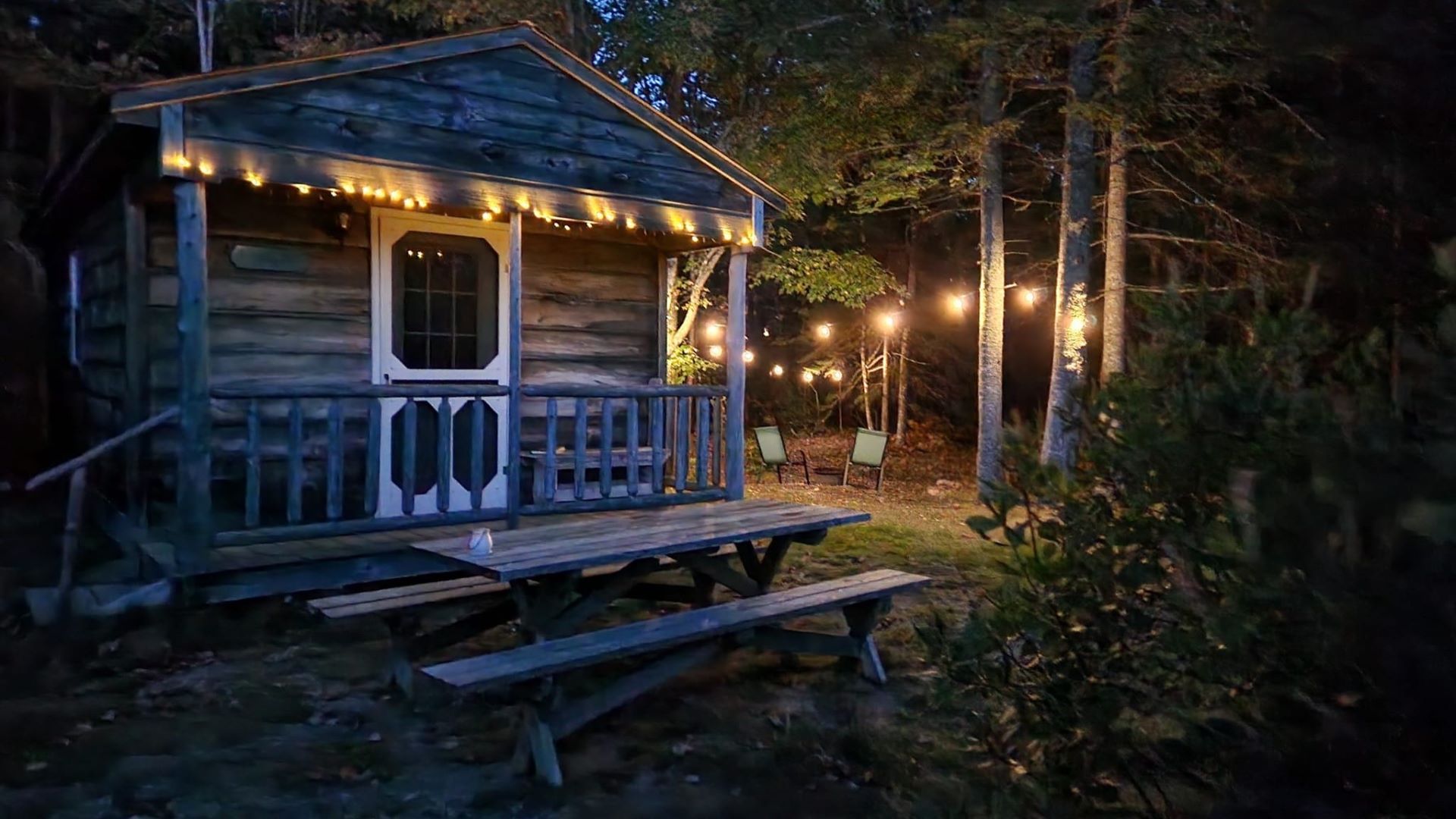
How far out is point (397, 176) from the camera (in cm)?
668

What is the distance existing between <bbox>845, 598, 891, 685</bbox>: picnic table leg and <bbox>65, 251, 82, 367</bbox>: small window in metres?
8.05

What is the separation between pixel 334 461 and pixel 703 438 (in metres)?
2.67

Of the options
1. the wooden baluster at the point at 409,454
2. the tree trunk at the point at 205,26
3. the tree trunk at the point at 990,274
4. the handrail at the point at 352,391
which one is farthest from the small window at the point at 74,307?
the tree trunk at the point at 990,274

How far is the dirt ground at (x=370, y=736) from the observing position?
4.35 meters

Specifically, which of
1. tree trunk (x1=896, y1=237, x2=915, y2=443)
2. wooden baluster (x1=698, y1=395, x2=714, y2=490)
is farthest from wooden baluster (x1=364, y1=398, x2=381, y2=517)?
tree trunk (x1=896, y1=237, x2=915, y2=443)

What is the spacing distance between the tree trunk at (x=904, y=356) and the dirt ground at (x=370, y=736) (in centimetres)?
1196

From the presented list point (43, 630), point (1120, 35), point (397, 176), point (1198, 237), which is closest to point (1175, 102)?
point (1120, 35)

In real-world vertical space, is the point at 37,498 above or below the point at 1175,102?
below

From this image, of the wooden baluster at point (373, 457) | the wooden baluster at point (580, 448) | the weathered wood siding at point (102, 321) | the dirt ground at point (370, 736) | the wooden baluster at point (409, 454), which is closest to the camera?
the dirt ground at point (370, 736)

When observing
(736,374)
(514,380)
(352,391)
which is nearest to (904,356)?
(736,374)

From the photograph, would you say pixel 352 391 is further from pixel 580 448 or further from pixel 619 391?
pixel 619 391

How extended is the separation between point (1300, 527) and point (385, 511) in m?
7.24

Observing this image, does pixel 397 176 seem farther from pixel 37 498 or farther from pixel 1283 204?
pixel 37 498

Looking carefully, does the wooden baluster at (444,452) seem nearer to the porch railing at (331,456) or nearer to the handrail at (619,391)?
the porch railing at (331,456)
